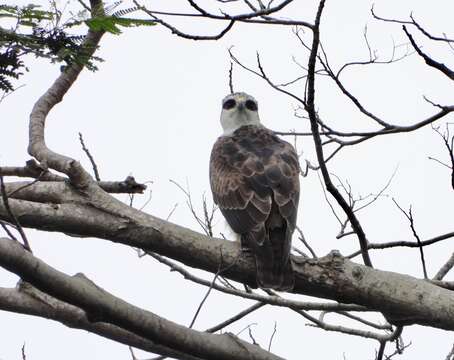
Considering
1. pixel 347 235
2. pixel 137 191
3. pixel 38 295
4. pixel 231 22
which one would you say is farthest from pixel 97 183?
pixel 347 235

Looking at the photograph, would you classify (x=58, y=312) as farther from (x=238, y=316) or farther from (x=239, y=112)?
(x=239, y=112)

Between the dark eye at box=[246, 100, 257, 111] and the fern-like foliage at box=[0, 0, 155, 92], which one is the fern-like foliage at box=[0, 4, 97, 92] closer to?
the fern-like foliage at box=[0, 0, 155, 92]

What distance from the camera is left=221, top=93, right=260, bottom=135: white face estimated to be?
9469 mm

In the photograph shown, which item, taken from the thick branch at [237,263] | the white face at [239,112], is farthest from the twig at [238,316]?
the white face at [239,112]

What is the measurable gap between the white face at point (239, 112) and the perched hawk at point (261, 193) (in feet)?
2.64

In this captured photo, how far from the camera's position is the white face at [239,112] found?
9.47 m

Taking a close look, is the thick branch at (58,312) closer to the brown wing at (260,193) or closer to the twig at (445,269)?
the brown wing at (260,193)

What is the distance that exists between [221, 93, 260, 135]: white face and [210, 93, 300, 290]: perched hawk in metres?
0.81

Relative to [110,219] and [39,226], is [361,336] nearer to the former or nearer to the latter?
[110,219]

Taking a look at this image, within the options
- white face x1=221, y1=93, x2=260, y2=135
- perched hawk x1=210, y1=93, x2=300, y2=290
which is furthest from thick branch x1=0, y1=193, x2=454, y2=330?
white face x1=221, y1=93, x2=260, y2=135

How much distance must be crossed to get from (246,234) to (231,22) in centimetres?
180

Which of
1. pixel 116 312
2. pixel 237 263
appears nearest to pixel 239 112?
pixel 237 263

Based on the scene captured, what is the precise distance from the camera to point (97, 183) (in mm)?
5359

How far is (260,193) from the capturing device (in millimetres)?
6789
